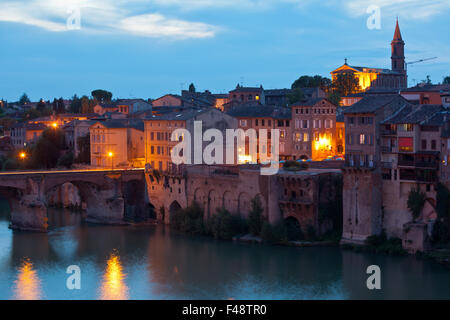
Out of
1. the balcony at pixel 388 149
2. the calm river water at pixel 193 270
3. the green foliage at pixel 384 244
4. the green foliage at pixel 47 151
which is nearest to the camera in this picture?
the calm river water at pixel 193 270

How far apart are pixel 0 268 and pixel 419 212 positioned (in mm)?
21081

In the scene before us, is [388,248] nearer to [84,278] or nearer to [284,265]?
[284,265]

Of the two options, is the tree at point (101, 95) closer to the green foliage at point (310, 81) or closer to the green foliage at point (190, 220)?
the green foliage at point (310, 81)

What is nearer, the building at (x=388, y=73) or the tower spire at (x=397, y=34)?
the building at (x=388, y=73)

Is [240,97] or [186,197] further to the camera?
[240,97]

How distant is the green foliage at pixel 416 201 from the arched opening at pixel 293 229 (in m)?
6.43

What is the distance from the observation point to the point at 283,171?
143 ft

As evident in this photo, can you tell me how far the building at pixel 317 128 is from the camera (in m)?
57.0

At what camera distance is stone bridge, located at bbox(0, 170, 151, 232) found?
47.6 metres

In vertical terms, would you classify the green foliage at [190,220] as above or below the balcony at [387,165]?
below

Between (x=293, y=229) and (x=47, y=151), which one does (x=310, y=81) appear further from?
(x=293, y=229)

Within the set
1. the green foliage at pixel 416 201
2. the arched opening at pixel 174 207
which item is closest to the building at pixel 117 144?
the arched opening at pixel 174 207

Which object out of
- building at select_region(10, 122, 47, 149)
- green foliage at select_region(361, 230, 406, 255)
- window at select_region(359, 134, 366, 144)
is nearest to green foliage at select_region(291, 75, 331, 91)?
building at select_region(10, 122, 47, 149)
